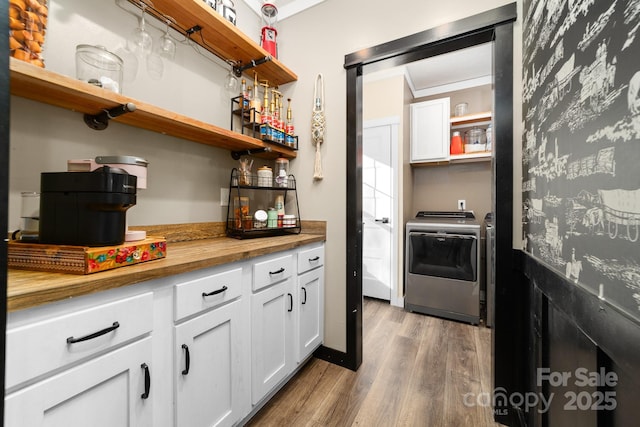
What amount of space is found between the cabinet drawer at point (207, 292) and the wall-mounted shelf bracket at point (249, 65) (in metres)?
1.40

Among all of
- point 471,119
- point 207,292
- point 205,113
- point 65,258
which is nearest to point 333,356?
point 207,292

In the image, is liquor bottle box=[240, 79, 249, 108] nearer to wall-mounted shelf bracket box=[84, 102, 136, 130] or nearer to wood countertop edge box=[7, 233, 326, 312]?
wall-mounted shelf bracket box=[84, 102, 136, 130]

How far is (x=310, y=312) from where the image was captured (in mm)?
1701

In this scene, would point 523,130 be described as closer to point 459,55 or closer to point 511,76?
point 511,76

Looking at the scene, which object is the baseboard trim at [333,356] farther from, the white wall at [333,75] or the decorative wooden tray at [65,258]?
the decorative wooden tray at [65,258]

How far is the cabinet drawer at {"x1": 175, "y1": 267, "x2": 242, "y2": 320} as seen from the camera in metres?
0.93

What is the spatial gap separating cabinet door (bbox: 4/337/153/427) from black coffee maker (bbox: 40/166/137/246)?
13.9 inches

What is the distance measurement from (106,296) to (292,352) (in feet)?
3.58

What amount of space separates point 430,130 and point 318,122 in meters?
1.91

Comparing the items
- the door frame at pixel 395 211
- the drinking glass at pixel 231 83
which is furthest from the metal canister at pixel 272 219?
the door frame at pixel 395 211

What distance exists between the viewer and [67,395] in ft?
2.14

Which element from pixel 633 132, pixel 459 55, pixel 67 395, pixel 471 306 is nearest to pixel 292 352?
→ pixel 67 395

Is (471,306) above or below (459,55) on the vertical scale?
below

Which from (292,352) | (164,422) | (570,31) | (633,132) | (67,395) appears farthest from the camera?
(292,352)
